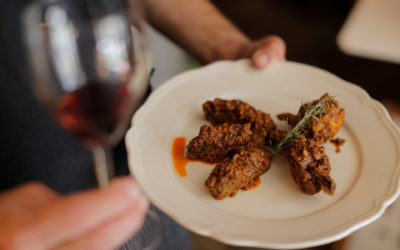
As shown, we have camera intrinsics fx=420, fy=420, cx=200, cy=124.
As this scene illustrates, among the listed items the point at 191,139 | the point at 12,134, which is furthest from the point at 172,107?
the point at 12,134

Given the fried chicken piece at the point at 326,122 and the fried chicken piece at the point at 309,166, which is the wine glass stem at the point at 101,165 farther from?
the fried chicken piece at the point at 326,122

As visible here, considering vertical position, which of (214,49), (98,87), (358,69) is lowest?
(358,69)

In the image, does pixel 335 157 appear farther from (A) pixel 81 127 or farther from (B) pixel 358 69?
(B) pixel 358 69

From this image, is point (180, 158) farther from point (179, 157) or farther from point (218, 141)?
point (218, 141)

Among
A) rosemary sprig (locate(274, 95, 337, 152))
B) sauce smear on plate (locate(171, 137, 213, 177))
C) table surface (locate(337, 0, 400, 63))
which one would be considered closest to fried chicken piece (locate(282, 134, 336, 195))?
rosemary sprig (locate(274, 95, 337, 152))

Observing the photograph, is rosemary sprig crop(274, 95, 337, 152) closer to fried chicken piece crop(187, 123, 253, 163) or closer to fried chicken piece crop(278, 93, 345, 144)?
fried chicken piece crop(278, 93, 345, 144)

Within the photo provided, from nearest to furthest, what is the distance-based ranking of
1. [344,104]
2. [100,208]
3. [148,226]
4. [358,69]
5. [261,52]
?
[100,208]
[148,226]
[344,104]
[261,52]
[358,69]

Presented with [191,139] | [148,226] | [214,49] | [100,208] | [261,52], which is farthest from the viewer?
[214,49]
